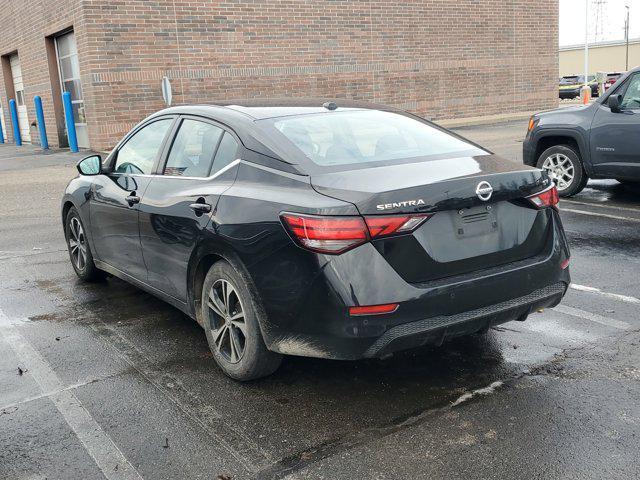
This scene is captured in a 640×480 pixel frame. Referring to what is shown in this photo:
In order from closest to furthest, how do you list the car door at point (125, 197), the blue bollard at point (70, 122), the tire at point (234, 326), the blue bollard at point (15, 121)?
the tire at point (234, 326), the car door at point (125, 197), the blue bollard at point (70, 122), the blue bollard at point (15, 121)

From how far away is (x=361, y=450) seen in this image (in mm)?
3295

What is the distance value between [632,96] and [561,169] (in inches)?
52.6

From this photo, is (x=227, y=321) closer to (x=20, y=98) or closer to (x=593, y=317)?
(x=593, y=317)

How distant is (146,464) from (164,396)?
0.73 m

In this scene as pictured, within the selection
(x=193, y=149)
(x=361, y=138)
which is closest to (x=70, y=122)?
(x=193, y=149)

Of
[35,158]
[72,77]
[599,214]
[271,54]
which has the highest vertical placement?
[271,54]

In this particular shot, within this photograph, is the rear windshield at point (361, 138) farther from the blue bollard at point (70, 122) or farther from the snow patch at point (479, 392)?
the blue bollard at point (70, 122)

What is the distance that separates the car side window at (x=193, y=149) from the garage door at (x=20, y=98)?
74.9 ft

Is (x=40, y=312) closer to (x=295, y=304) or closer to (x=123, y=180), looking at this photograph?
(x=123, y=180)

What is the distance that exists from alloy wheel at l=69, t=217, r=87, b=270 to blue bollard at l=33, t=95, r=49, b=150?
1710cm

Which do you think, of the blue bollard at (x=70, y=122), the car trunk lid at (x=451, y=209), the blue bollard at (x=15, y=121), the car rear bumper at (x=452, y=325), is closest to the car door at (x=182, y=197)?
the car trunk lid at (x=451, y=209)

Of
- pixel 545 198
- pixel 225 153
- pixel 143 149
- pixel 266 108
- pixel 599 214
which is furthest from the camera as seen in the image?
pixel 599 214

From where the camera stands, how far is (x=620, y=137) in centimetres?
869

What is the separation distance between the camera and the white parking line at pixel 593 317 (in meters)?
4.78
